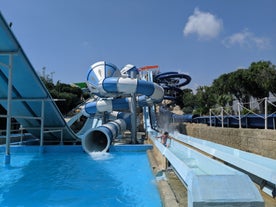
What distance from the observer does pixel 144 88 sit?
1194 centimetres

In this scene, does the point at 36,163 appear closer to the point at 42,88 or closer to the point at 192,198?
the point at 42,88

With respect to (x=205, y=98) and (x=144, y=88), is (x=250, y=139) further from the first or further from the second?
(x=205, y=98)

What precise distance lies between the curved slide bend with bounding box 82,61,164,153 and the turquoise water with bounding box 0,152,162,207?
3.01m

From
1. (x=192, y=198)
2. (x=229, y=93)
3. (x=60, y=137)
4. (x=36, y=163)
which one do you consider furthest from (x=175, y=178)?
A: (x=229, y=93)

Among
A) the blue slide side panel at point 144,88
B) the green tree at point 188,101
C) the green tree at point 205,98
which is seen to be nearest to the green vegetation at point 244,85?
the green tree at point 205,98

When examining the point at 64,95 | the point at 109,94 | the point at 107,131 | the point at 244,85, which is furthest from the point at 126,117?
the point at 64,95

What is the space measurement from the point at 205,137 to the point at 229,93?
63.0ft

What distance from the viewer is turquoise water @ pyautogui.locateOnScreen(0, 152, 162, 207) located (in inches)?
171

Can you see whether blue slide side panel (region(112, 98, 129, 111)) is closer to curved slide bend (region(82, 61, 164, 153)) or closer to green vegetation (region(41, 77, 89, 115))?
curved slide bend (region(82, 61, 164, 153))

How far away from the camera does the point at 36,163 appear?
27.7 feet

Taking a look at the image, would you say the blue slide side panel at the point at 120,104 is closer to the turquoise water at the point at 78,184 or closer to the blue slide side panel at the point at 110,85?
the blue slide side panel at the point at 110,85

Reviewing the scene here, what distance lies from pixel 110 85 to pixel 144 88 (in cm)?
154

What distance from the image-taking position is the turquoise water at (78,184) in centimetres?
434

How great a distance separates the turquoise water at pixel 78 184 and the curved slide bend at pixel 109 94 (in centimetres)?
301
